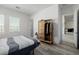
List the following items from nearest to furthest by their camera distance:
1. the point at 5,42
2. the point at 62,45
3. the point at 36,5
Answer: the point at 5,42, the point at 36,5, the point at 62,45

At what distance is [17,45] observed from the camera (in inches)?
54.1

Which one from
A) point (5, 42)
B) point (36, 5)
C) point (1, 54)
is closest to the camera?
point (1, 54)

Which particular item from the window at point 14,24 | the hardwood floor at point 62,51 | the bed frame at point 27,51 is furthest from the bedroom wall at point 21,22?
the hardwood floor at point 62,51

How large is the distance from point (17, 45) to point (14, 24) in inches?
17.5

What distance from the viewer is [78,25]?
1.56 m

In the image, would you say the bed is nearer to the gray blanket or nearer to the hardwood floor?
the gray blanket

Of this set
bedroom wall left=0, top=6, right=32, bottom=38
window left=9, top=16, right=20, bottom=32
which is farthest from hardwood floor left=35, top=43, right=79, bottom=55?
window left=9, top=16, right=20, bottom=32

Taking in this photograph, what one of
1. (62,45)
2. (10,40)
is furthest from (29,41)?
(62,45)

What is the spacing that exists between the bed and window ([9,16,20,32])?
0.16m

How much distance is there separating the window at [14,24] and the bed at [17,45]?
160 mm
